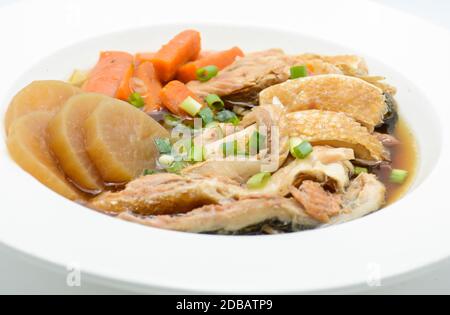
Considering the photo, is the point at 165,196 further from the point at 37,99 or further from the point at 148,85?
the point at 148,85

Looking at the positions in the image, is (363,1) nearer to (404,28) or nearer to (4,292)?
(404,28)

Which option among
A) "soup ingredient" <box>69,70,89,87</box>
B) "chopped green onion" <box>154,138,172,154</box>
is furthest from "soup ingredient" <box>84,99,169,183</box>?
"soup ingredient" <box>69,70,89,87</box>

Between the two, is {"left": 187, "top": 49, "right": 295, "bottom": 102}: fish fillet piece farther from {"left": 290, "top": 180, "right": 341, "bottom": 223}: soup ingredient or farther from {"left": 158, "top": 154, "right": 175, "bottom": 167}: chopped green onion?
{"left": 290, "top": 180, "right": 341, "bottom": 223}: soup ingredient

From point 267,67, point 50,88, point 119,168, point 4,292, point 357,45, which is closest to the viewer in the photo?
point 4,292

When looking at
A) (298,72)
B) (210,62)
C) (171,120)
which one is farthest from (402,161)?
(210,62)

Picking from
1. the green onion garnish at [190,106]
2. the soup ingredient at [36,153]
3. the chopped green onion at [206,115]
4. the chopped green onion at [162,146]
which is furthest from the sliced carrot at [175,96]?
the soup ingredient at [36,153]

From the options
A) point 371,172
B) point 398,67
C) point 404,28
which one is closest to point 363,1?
point 404,28
